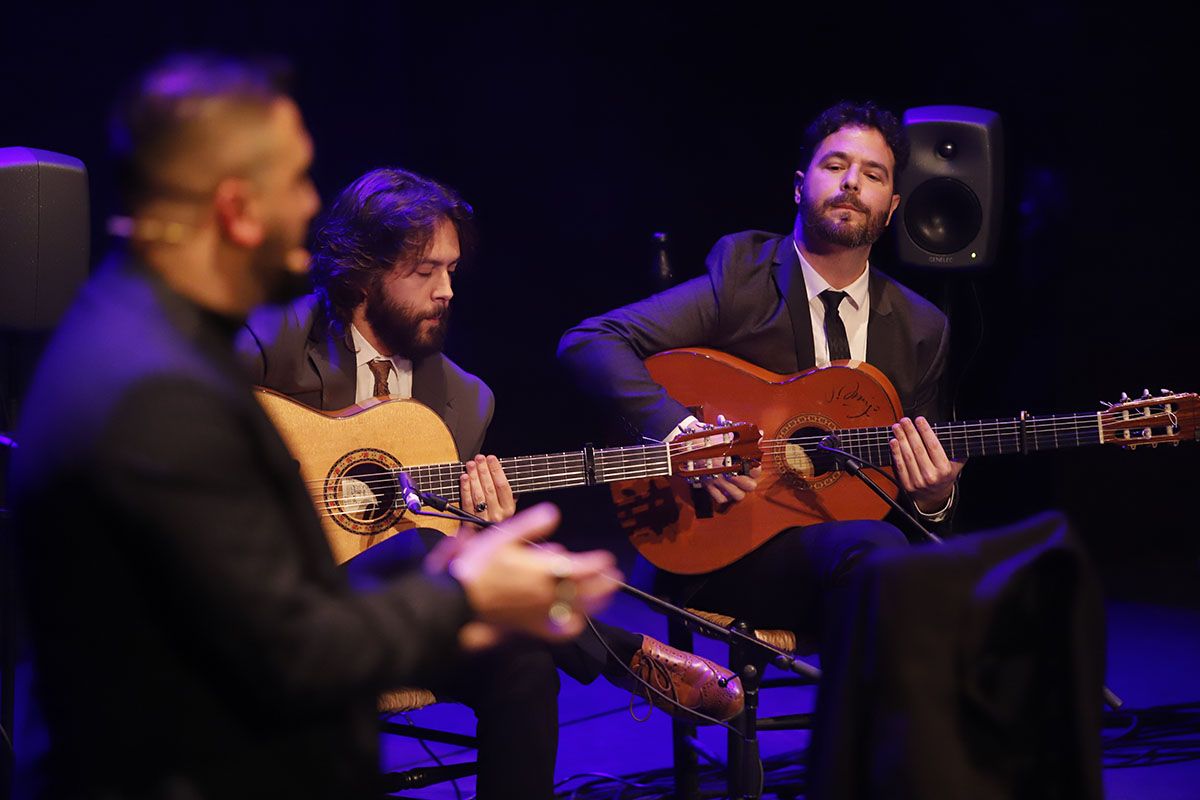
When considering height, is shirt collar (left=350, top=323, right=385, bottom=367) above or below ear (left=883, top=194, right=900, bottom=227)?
below

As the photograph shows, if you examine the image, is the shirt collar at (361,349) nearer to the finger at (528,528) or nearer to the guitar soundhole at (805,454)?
the guitar soundhole at (805,454)

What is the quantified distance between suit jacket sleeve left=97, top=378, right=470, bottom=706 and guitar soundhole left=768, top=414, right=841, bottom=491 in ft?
7.36

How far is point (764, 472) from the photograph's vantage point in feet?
11.6

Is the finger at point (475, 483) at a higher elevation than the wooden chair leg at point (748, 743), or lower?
higher

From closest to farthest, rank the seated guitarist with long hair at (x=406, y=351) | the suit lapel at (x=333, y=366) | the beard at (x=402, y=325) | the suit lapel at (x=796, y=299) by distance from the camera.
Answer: the seated guitarist with long hair at (x=406, y=351)
the suit lapel at (x=333, y=366)
the beard at (x=402, y=325)
the suit lapel at (x=796, y=299)

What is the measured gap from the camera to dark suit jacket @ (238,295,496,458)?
10.6ft

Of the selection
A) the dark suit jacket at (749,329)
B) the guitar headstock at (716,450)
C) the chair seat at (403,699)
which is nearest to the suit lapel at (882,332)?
the dark suit jacket at (749,329)

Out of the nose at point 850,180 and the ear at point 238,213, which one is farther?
the nose at point 850,180

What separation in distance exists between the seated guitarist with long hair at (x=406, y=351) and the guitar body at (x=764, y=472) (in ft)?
1.18

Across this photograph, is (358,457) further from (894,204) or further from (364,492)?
(894,204)

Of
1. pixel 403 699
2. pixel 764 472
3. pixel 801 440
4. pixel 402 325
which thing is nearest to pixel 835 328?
pixel 801 440

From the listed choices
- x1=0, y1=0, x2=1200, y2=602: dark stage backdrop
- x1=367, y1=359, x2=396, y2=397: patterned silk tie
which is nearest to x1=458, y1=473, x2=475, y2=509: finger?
x1=367, y1=359, x2=396, y2=397: patterned silk tie

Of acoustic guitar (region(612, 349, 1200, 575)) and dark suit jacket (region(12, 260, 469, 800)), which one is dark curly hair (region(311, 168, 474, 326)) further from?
dark suit jacket (region(12, 260, 469, 800))

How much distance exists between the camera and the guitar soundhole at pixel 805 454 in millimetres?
3561
